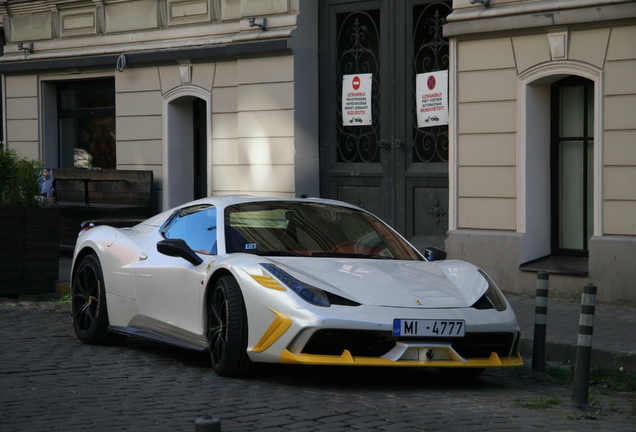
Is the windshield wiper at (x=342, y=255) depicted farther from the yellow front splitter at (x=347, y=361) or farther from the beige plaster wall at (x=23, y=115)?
the beige plaster wall at (x=23, y=115)

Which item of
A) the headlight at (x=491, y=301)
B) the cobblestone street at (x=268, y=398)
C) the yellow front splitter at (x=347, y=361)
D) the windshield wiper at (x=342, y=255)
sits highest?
the windshield wiper at (x=342, y=255)

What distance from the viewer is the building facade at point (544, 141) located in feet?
36.3

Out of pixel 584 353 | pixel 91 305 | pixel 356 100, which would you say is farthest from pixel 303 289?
pixel 356 100

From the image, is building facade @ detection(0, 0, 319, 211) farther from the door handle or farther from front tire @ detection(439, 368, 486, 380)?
front tire @ detection(439, 368, 486, 380)

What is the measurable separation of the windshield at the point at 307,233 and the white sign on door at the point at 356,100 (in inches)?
277

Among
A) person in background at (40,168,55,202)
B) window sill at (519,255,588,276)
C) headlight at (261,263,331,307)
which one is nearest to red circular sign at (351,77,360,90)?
window sill at (519,255,588,276)

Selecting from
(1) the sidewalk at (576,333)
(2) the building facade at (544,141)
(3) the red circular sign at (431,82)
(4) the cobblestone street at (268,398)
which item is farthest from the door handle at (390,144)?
(4) the cobblestone street at (268,398)

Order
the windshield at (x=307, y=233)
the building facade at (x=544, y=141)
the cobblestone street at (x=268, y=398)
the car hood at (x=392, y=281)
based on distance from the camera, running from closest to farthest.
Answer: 1. the cobblestone street at (x=268, y=398)
2. the car hood at (x=392, y=281)
3. the windshield at (x=307, y=233)
4. the building facade at (x=544, y=141)

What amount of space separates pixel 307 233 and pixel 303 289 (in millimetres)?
1032

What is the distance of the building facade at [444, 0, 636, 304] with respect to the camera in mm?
11062

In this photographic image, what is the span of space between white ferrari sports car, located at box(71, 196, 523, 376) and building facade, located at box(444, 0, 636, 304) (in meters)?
4.61

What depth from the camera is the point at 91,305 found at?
320 inches

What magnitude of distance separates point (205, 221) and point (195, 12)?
9.54 m

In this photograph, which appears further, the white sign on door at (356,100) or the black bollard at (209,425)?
the white sign on door at (356,100)
